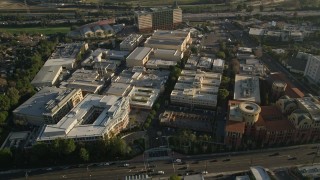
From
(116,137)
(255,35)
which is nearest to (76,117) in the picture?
(116,137)

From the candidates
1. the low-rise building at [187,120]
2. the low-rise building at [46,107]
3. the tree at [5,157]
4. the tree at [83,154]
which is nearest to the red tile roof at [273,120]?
the low-rise building at [187,120]

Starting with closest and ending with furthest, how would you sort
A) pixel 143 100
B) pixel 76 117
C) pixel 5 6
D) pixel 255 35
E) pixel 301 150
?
1. pixel 301 150
2. pixel 76 117
3. pixel 143 100
4. pixel 255 35
5. pixel 5 6

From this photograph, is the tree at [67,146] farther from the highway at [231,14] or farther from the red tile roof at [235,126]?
the highway at [231,14]

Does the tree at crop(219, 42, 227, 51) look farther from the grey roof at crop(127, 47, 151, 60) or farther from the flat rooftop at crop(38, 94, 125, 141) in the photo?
the flat rooftop at crop(38, 94, 125, 141)

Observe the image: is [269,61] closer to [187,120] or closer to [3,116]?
[187,120]

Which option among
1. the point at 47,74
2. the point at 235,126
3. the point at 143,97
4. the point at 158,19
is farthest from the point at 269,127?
the point at 158,19

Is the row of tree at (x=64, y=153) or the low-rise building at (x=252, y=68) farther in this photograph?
the low-rise building at (x=252, y=68)

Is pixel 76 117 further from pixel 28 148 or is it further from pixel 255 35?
pixel 255 35
